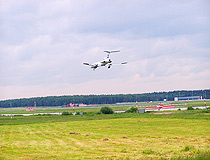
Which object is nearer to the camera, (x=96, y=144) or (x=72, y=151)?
(x=72, y=151)

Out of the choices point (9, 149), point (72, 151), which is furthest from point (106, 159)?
point (9, 149)

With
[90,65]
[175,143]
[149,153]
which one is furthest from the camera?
[90,65]

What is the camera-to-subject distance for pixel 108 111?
96.1m

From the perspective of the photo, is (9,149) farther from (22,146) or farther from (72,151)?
(72,151)

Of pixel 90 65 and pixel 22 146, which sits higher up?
pixel 90 65

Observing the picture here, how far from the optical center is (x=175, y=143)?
2958cm

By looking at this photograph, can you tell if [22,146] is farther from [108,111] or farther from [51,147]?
[108,111]

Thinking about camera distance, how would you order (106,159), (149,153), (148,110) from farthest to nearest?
1. (148,110)
2. (149,153)
3. (106,159)

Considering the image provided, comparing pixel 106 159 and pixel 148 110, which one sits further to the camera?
pixel 148 110

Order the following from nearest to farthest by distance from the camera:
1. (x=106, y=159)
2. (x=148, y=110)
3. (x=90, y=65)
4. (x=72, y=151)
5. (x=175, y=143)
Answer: (x=106, y=159) → (x=72, y=151) → (x=175, y=143) → (x=90, y=65) → (x=148, y=110)

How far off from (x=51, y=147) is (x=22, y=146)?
3.17 m

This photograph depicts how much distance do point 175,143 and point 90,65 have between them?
18.0 meters

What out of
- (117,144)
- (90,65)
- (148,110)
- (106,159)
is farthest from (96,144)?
(148,110)

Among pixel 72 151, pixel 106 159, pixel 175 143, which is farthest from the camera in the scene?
pixel 175 143
